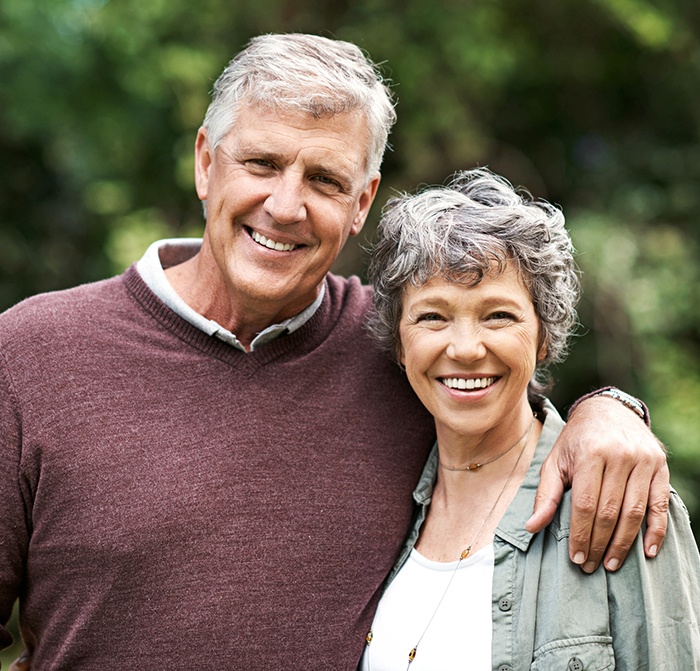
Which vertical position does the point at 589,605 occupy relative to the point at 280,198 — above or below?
below

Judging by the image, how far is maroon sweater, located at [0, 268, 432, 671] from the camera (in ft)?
6.70

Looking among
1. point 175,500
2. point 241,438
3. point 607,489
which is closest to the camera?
point 607,489

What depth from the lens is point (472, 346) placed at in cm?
197

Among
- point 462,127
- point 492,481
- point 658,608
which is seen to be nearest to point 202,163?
point 492,481

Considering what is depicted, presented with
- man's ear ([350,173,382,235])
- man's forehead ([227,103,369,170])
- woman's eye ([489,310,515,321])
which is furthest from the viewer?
man's ear ([350,173,382,235])

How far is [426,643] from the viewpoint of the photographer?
6.41 ft

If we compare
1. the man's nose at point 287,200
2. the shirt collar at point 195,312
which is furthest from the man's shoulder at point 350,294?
the man's nose at point 287,200

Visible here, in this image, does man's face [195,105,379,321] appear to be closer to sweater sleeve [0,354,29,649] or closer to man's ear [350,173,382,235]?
man's ear [350,173,382,235]

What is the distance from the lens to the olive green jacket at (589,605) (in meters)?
1.75

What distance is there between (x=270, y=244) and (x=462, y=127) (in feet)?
10.9

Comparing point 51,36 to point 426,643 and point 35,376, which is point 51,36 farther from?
point 426,643

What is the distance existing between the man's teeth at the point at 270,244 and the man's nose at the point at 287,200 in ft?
0.21

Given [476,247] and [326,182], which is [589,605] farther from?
[326,182]

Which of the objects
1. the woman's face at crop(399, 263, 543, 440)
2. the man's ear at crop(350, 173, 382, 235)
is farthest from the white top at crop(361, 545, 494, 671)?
the man's ear at crop(350, 173, 382, 235)
